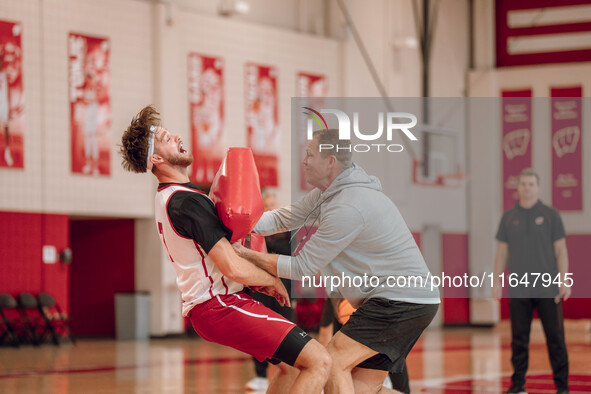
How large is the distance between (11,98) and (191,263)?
1010 centimetres

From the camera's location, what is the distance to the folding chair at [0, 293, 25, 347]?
13336mm

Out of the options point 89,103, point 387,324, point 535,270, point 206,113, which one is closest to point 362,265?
point 387,324

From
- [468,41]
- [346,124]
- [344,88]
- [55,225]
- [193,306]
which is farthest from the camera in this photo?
[468,41]

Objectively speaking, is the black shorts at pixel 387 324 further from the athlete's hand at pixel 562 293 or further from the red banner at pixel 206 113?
the red banner at pixel 206 113

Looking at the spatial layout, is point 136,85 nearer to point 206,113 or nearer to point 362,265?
point 206,113

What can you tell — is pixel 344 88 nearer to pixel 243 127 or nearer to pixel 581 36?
pixel 243 127

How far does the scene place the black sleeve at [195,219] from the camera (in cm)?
431

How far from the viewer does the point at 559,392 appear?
729 cm

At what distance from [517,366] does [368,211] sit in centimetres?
362

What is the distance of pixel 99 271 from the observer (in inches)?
645

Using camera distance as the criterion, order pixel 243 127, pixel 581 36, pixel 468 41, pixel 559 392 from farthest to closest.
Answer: pixel 468 41
pixel 581 36
pixel 243 127
pixel 559 392

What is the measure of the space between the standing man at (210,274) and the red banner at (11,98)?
950 centimetres

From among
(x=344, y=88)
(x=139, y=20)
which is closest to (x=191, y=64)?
(x=139, y=20)

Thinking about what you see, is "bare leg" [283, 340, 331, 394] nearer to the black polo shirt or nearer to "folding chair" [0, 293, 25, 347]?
the black polo shirt
